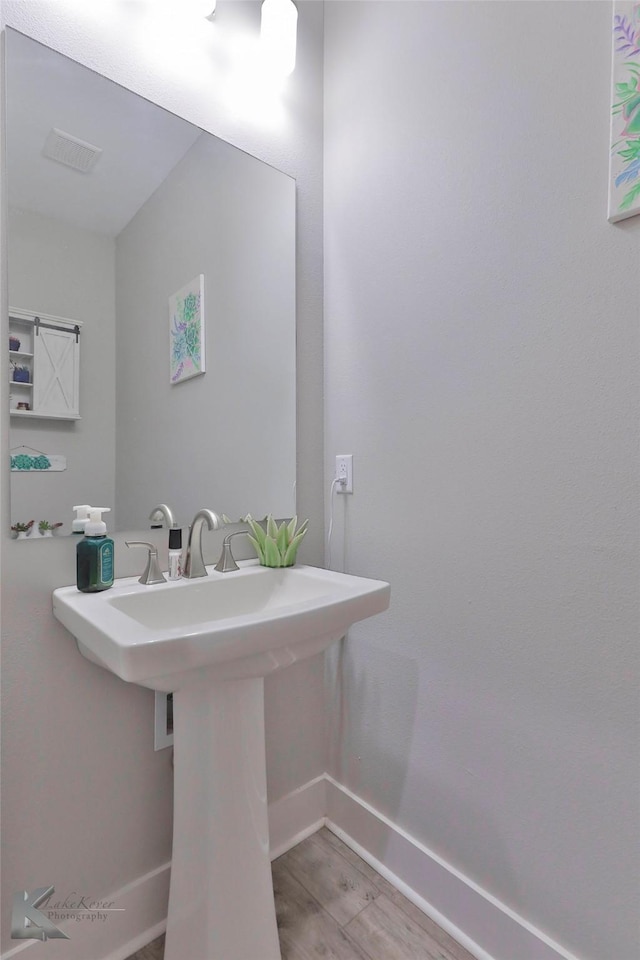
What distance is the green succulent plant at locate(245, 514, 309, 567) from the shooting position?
1261 mm

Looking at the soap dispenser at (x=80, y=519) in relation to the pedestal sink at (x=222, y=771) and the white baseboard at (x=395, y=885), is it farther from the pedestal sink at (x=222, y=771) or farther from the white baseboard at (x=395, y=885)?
the white baseboard at (x=395, y=885)

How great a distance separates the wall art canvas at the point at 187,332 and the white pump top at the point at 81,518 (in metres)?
0.38

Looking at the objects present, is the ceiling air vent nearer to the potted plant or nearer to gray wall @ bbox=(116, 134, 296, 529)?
gray wall @ bbox=(116, 134, 296, 529)

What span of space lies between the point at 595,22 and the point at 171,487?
1.26m

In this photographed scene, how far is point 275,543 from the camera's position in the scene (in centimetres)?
126

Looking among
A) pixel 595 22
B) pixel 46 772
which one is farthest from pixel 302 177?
pixel 46 772

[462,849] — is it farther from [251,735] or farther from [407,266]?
[407,266]

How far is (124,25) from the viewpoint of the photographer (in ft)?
3.42

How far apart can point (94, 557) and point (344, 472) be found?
713 mm

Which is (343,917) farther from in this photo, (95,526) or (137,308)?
(137,308)

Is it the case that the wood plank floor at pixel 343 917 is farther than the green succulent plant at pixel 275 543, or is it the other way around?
the green succulent plant at pixel 275 543

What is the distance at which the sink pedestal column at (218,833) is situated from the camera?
92 cm

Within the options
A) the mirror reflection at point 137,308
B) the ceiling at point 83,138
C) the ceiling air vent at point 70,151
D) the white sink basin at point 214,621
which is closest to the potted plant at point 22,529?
the mirror reflection at point 137,308

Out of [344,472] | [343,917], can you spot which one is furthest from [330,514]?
[343,917]
